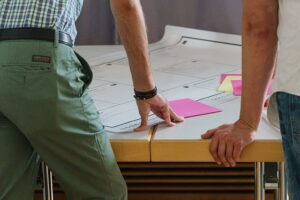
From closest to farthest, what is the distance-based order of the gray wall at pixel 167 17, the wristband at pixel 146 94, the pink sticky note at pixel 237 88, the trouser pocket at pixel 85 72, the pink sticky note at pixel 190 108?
1. the trouser pocket at pixel 85 72
2. the wristband at pixel 146 94
3. the pink sticky note at pixel 190 108
4. the pink sticky note at pixel 237 88
5. the gray wall at pixel 167 17

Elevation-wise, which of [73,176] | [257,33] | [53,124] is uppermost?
[257,33]

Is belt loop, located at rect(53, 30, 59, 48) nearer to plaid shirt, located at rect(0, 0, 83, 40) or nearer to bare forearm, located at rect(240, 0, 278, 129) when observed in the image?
plaid shirt, located at rect(0, 0, 83, 40)

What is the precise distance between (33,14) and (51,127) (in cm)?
22

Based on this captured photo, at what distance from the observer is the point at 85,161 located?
122 cm

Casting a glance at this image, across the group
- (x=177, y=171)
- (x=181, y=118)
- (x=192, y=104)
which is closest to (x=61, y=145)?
(x=181, y=118)

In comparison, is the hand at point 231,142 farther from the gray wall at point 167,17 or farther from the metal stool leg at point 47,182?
the gray wall at point 167,17

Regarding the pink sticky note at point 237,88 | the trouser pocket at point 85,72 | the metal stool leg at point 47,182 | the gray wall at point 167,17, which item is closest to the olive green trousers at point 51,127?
the trouser pocket at point 85,72

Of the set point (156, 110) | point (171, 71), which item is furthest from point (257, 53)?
point (171, 71)

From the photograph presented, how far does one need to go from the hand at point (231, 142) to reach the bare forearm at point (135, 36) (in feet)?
0.65

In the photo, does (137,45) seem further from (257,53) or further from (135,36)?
(257,53)

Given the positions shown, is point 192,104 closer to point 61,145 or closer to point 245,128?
point 245,128

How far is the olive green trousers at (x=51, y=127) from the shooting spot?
1153mm

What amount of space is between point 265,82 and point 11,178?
0.53 metres

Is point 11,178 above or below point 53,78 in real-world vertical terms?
below
